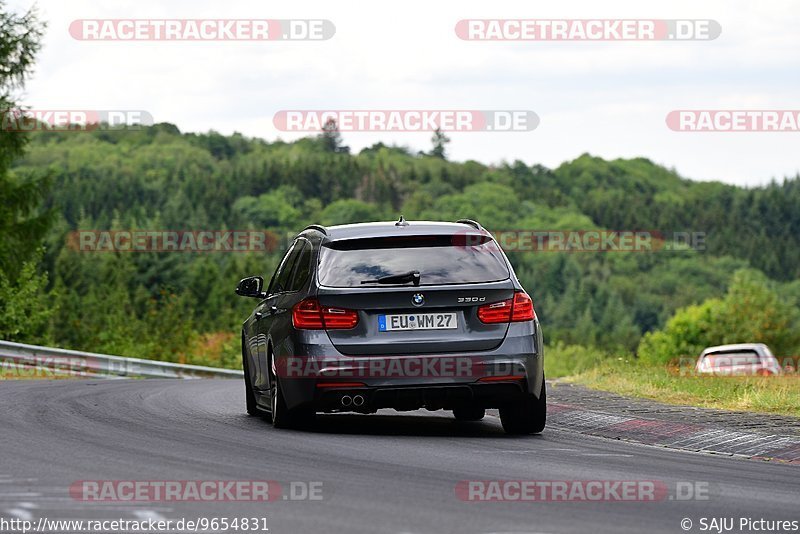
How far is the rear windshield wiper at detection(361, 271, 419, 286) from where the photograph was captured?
36.9ft

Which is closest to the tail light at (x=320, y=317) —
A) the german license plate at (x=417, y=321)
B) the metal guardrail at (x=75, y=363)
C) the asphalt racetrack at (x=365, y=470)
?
the german license plate at (x=417, y=321)

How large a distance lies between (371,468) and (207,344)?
3489 inches

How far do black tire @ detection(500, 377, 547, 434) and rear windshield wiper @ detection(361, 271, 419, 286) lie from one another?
54.2 inches

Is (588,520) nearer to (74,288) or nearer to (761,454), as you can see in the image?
(761,454)

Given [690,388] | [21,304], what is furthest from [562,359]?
[690,388]

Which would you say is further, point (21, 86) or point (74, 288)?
point (74, 288)

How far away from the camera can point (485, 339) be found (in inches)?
443

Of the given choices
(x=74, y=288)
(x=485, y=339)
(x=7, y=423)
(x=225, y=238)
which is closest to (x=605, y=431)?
(x=485, y=339)

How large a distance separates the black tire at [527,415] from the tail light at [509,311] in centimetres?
69

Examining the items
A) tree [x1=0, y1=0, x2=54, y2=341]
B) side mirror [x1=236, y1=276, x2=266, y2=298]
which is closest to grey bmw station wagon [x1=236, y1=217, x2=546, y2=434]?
side mirror [x1=236, y1=276, x2=266, y2=298]

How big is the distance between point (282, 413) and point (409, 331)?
1.43 meters

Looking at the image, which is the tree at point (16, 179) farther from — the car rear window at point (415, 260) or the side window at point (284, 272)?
the car rear window at point (415, 260)

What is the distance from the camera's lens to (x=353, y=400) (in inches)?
439

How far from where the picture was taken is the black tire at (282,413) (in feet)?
38.3
